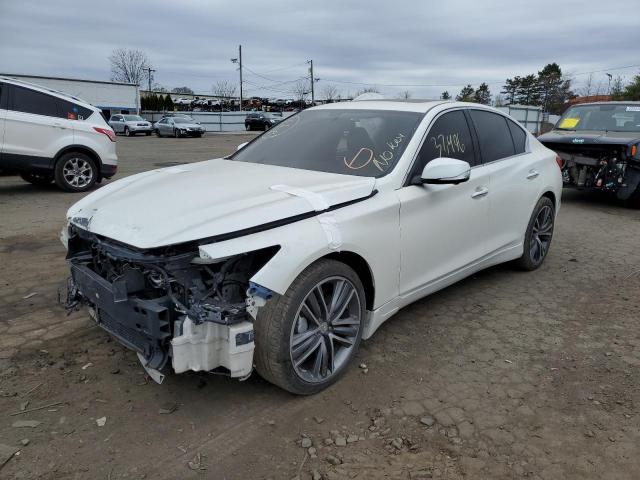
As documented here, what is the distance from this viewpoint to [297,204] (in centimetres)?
291

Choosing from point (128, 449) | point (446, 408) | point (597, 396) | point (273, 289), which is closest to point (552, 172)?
point (597, 396)

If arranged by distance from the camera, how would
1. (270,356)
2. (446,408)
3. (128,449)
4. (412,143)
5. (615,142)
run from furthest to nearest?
1. (615,142)
2. (412,143)
3. (446,408)
4. (270,356)
5. (128,449)

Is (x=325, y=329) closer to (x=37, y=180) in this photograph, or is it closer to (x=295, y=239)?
(x=295, y=239)

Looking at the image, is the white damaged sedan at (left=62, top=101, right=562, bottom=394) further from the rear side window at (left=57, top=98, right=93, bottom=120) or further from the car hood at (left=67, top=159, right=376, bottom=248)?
the rear side window at (left=57, top=98, right=93, bottom=120)

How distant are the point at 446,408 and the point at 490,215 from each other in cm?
192

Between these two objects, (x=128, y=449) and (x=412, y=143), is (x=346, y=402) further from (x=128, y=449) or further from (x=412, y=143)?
(x=412, y=143)

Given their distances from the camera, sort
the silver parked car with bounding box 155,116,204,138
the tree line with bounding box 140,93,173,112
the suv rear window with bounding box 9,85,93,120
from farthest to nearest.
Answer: the tree line with bounding box 140,93,173,112 → the silver parked car with bounding box 155,116,204,138 → the suv rear window with bounding box 9,85,93,120

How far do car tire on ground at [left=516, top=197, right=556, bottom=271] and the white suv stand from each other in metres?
7.81

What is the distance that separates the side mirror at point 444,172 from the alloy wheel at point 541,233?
2.09 metres

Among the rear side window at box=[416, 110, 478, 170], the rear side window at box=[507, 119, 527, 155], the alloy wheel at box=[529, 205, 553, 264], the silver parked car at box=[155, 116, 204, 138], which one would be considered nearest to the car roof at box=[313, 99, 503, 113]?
the rear side window at box=[416, 110, 478, 170]

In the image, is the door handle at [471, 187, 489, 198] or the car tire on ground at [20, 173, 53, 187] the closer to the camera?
the door handle at [471, 187, 489, 198]

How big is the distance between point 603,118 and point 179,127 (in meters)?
28.1

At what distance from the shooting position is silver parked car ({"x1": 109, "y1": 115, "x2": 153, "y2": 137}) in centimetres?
3603

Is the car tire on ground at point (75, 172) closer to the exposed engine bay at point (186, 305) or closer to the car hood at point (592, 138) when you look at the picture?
the exposed engine bay at point (186, 305)
